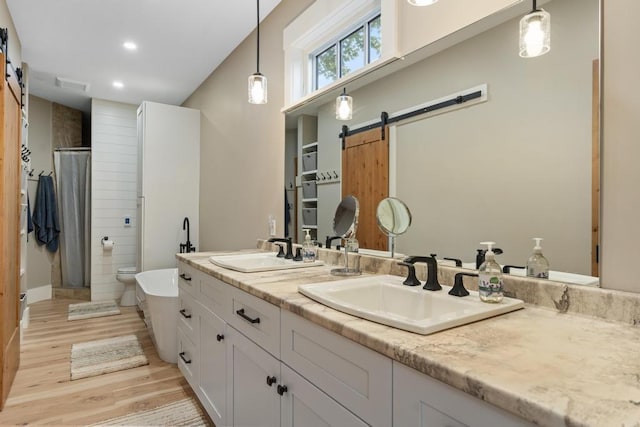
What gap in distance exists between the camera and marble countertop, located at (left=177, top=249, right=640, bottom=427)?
500 mm

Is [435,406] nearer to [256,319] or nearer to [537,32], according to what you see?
[256,319]

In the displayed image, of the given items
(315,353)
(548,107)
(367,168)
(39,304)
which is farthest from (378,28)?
(39,304)

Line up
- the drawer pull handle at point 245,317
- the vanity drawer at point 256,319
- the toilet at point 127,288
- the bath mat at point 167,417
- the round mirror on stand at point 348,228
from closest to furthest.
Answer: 1. the vanity drawer at point 256,319
2. the drawer pull handle at point 245,317
3. the round mirror on stand at point 348,228
4. the bath mat at point 167,417
5. the toilet at point 127,288

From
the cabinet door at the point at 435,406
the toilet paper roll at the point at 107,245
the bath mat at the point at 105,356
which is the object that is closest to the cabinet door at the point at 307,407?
the cabinet door at the point at 435,406

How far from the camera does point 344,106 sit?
193cm

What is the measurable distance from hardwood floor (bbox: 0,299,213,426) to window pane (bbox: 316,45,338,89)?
2227 millimetres

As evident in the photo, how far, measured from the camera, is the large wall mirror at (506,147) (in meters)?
1.02

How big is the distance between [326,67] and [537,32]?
4.62 feet

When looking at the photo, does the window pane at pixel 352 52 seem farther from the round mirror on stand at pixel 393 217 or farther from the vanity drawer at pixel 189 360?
the vanity drawer at pixel 189 360

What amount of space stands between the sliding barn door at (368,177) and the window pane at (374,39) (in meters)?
0.43

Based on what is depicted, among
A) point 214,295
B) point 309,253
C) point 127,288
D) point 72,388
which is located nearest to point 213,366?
point 214,295

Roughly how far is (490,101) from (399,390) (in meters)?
1.03

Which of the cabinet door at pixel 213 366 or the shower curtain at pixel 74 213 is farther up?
Answer: the shower curtain at pixel 74 213

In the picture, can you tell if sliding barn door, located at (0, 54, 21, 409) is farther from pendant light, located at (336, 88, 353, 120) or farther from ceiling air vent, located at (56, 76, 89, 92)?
pendant light, located at (336, 88, 353, 120)
